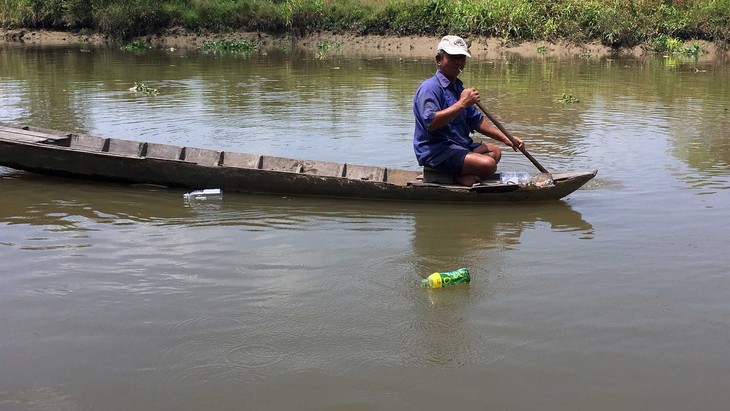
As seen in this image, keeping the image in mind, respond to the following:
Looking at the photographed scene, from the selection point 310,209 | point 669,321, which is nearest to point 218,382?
point 669,321

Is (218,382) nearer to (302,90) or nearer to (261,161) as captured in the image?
(261,161)

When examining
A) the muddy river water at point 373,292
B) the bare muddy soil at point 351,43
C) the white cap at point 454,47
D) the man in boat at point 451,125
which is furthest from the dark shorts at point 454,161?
the bare muddy soil at point 351,43

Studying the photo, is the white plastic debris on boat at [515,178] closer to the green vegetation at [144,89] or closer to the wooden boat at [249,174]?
the wooden boat at [249,174]

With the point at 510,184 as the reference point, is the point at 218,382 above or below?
below

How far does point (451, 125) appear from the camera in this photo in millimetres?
5992

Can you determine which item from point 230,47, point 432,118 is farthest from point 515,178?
point 230,47

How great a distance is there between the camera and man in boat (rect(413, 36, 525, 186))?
5609 mm

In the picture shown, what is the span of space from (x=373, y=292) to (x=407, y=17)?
68.1 ft

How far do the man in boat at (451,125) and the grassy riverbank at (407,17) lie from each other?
16.8m

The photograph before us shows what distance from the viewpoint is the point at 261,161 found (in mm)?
6703

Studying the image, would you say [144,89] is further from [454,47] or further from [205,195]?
[454,47]

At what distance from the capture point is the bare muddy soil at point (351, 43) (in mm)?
21578

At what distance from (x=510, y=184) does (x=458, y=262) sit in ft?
4.47

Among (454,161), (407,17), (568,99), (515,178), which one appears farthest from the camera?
(407,17)
